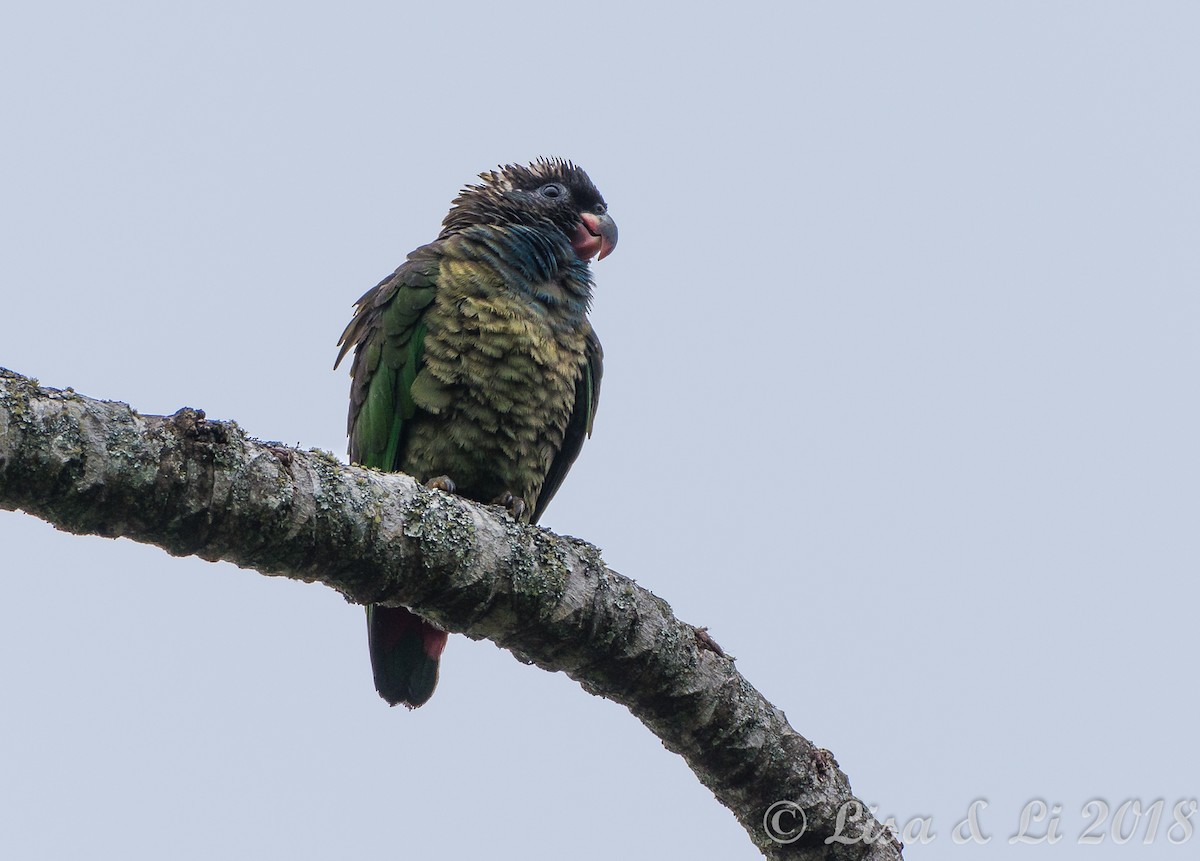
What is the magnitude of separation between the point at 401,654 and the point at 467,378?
3.77 ft

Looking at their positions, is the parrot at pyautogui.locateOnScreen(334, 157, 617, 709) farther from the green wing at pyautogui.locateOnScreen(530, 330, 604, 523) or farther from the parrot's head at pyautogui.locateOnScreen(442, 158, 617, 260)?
the parrot's head at pyautogui.locateOnScreen(442, 158, 617, 260)

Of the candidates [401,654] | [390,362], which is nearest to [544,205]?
[390,362]

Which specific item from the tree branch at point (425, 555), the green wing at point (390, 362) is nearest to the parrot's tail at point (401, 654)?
the green wing at point (390, 362)

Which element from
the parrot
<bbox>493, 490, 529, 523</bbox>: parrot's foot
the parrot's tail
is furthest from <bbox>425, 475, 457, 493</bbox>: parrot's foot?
the parrot's tail

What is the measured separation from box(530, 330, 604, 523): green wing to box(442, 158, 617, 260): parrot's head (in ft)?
2.44

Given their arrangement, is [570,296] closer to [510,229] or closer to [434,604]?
[510,229]

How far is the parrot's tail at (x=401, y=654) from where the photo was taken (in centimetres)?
467

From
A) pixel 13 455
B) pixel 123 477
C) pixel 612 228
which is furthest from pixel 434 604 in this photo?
pixel 612 228

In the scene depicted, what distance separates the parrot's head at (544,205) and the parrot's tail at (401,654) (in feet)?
6.62

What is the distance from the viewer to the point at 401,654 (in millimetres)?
4688

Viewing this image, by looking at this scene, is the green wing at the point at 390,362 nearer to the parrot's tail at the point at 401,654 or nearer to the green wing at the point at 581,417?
the parrot's tail at the point at 401,654

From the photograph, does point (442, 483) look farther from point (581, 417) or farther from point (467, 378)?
point (581, 417)

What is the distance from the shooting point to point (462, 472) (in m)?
4.82

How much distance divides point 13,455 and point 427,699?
2746mm
